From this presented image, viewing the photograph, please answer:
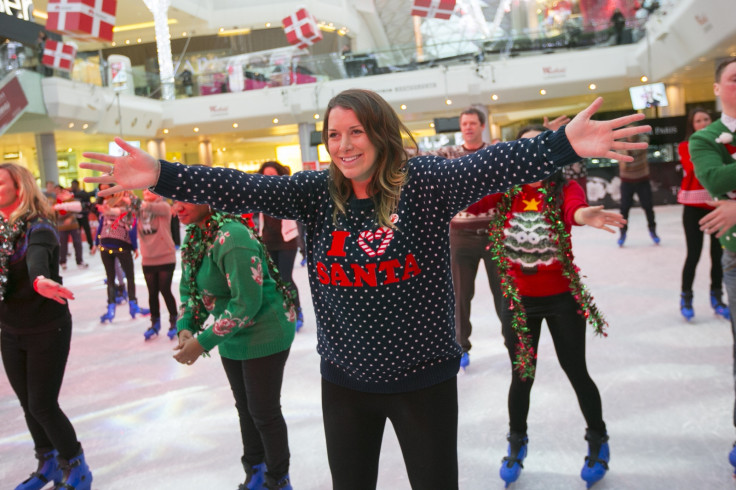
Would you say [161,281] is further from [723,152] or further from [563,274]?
[723,152]

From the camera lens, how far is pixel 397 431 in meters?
1.62

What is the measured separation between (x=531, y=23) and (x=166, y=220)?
24.6m

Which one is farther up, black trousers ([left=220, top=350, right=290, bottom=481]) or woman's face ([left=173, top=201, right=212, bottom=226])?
woman's face ([left=173, top=201, right=212, bottom=226])

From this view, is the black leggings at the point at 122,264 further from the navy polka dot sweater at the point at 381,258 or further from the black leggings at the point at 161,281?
the navy polka dot sweater at the point at 381,258

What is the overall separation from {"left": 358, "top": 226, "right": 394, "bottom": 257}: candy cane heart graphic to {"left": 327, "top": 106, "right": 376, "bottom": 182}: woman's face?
Answer: 15cm

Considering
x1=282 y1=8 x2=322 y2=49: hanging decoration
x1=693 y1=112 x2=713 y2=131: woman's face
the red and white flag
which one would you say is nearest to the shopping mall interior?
the red and white flag

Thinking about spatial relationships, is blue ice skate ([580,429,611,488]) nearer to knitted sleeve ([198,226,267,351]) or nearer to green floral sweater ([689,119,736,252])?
green floral sweater ([689,119,736,252])

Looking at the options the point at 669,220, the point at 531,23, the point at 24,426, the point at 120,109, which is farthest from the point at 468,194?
the point at 531,23

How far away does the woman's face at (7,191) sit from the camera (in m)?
2.64

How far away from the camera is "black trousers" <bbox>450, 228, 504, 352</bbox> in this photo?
3.84 meters

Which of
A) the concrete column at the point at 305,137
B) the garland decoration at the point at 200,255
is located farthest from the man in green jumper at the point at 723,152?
the concrete column at the point at 305,137

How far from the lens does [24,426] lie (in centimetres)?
364

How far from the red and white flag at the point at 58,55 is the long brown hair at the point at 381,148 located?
15180 millimetres

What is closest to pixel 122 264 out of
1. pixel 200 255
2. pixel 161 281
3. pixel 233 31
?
pixel 161 281
